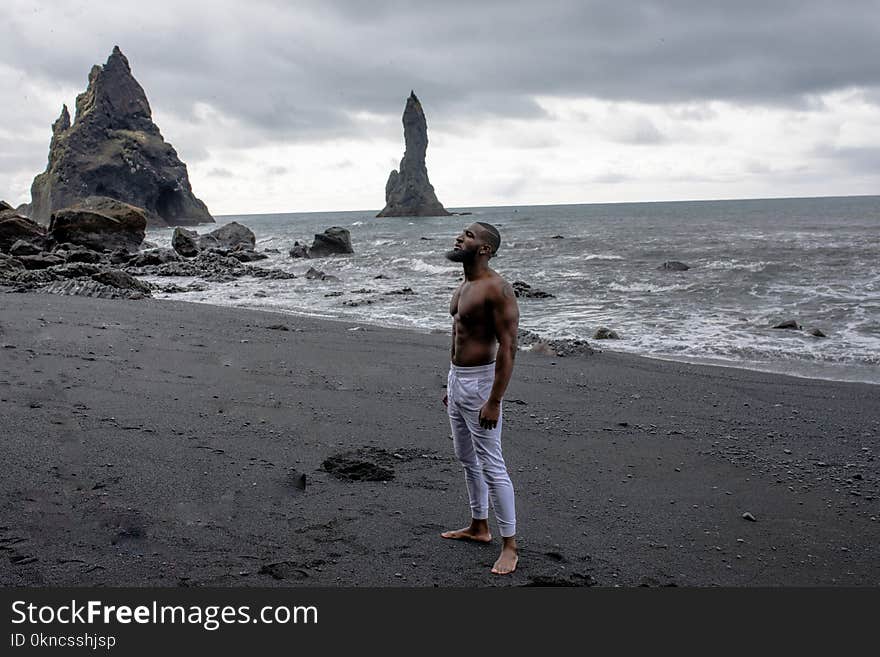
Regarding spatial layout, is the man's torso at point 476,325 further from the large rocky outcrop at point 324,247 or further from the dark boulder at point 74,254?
the large rocky outcrop at point 324,247

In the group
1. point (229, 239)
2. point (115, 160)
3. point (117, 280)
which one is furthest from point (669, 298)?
point (115, 160)

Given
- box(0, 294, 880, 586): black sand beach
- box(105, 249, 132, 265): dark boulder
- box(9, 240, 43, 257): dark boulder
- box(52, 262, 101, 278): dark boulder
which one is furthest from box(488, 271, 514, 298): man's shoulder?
box(105, 249, 132, 265): dark boulder

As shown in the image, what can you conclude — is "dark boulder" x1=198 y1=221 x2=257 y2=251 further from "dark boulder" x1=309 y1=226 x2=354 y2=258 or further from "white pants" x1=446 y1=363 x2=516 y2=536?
"white pants" x1=446 y1=363 x2=516 y2=536

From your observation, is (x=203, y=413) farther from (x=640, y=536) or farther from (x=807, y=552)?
(x=807, y=552)

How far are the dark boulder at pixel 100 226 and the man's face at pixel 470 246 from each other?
26.9 m

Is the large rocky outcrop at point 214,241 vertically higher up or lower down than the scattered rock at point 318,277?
higher up

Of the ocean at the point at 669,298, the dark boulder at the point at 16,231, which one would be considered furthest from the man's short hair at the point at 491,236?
the dark boulder at the point at 16,231

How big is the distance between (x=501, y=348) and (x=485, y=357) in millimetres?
141

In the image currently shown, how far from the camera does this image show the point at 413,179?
390ft

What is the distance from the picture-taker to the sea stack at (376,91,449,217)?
390 ft

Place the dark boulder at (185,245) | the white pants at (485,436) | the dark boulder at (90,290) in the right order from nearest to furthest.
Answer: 1. the white pants at (485,436)
2. the dark boulder at (90,290)
3. the dark boulder at (185,245)

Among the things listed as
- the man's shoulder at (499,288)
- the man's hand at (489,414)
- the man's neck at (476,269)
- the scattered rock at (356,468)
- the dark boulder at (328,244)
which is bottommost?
the scattered rock at (356,468)

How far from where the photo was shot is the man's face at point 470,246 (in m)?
3.55

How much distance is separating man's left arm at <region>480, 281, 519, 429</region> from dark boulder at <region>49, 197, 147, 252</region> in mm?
27176
